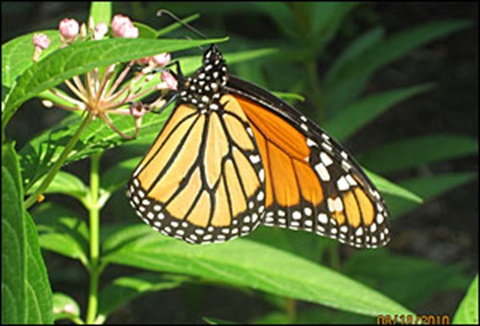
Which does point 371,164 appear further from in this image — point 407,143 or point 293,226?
point 293,226

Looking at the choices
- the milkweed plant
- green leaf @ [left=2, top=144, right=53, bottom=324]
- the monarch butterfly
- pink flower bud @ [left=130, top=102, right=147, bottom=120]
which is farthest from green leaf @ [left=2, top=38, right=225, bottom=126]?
the monarch butterfly

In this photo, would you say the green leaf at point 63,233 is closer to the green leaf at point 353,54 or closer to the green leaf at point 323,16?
the green leaf at point 323,16

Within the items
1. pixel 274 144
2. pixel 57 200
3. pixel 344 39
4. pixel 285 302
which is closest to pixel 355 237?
pixel 274 144

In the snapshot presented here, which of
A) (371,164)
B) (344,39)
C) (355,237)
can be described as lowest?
(355,237)

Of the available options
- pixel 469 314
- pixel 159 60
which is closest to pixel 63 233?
pixel 159 60

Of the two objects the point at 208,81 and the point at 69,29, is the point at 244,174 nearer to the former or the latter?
the point at 208,81

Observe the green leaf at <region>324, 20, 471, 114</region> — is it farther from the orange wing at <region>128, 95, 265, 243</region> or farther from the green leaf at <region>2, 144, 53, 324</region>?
the green leaf at <region>2, 144, 53, 324</region>

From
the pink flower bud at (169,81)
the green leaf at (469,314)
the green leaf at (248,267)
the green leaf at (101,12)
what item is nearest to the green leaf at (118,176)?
the green leaf at (248,267)
